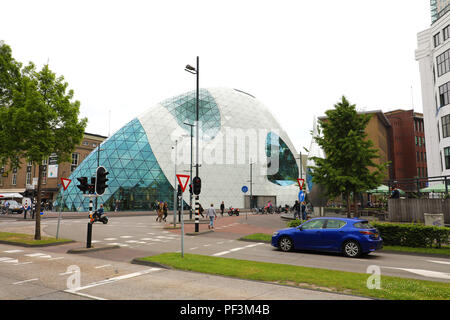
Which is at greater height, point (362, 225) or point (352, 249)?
point (362, 225)

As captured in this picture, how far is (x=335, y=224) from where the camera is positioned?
12562mm

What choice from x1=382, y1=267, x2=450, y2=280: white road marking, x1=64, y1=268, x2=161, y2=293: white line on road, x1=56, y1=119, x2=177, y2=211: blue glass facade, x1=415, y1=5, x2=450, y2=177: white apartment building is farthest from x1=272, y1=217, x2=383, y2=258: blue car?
x1=56, y1=119, x2=177, y2=211: blue glass facade

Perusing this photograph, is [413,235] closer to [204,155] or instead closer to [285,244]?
[285,244]

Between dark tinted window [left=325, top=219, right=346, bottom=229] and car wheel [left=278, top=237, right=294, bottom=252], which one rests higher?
dark tinted window [left=325, top=219, right=346, bottom=229]

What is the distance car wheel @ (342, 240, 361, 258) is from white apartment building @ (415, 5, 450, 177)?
31.4m

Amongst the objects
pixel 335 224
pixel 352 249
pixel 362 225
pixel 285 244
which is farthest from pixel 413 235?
pixel 285 244

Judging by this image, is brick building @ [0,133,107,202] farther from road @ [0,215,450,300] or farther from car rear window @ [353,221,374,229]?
car rear window @ [353,221,374,229]

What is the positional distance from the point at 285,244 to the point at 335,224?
234cm

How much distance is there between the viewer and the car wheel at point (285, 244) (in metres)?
13.4

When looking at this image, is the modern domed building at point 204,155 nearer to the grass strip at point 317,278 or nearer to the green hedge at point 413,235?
the green hedge at point 413,235

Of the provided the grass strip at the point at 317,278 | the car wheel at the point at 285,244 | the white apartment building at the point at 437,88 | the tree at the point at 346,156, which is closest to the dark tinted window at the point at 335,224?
the car wheel at the point at 285,244

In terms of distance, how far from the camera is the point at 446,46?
36.2 metres

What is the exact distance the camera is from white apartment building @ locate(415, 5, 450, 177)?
3641 centimetres
